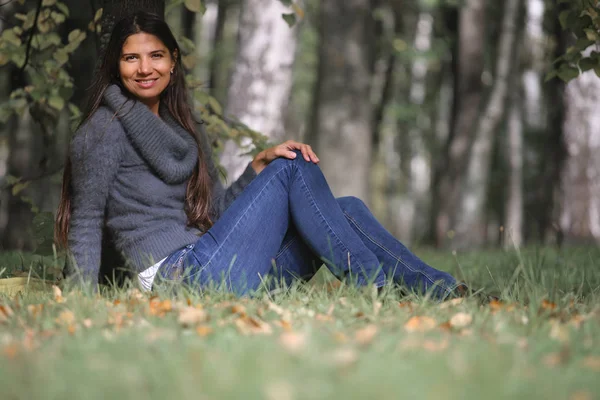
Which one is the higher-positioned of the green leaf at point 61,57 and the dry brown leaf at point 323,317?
the green leaf at point 61,57

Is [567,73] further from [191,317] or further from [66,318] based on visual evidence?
[66,318]

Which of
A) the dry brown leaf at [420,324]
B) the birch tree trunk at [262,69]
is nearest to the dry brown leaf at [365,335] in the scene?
the dry brown leaf at [420,324]

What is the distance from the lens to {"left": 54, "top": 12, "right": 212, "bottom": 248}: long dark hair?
352 centimetres

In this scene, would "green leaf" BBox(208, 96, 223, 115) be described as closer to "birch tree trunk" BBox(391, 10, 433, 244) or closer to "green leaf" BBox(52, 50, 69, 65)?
"green leaf" BBox(52, 50, 69, 65)

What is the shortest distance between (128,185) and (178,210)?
28 centimetres

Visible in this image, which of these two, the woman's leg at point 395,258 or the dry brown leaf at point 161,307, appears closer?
the dry brown leaf at point 161,307

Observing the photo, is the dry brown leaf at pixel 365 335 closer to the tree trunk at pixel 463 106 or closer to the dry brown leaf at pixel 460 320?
the dry brown leaf at pixel 460 320

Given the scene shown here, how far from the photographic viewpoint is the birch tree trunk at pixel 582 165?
26.1 feet

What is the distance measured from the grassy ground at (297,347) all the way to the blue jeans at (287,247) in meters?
0.17

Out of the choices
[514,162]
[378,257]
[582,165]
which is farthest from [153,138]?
[514,162]

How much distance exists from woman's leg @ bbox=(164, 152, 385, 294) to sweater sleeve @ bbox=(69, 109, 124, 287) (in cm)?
44

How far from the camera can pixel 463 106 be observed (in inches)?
392

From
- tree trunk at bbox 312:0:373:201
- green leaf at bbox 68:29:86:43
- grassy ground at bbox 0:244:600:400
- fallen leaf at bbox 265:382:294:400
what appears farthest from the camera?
tree trunk at bbox 312:0:373:201

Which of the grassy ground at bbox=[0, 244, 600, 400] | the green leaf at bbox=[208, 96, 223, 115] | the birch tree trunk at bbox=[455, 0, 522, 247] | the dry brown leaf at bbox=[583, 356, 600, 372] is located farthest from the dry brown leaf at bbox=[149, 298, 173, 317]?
the birch tree trunk at bbox=[455, 0, 522, 247]
